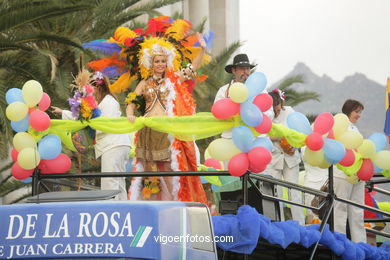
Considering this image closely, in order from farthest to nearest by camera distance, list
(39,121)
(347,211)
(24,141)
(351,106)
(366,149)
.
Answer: (351,106)
(347,211)
(366,149)
(24,141)
(39,121)

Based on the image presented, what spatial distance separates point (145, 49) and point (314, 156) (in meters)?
2.46

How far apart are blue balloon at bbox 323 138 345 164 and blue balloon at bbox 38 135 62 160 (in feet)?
9.51

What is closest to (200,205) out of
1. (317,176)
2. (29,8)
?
(317,176)

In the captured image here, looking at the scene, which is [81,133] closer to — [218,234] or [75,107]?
[75,107]

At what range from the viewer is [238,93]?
8.58m

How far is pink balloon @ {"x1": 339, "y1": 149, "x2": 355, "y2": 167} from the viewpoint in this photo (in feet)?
30.6

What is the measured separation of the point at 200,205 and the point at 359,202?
517 cm

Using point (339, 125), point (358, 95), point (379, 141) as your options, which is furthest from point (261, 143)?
point (358, 95)

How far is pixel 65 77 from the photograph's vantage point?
1577 cm

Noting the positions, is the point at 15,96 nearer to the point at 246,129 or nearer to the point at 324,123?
the point at 246,129

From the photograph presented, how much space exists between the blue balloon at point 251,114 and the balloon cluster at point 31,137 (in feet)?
6.93

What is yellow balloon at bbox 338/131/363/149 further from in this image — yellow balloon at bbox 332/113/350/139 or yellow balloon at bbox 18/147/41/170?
yellow balloon at bbox 18/147/41/170

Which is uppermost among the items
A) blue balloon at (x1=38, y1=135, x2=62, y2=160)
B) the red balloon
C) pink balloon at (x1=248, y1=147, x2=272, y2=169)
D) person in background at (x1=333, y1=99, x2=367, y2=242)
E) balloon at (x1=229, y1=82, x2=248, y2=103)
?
balloon at (x1=229, y1=82, x2=248, y2=103)

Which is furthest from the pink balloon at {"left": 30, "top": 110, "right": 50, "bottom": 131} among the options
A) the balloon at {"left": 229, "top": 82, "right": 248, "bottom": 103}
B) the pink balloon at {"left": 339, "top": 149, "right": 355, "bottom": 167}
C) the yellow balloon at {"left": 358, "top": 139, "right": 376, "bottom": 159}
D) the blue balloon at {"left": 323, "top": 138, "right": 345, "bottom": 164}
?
the yellow balloon at {"left": 358, "top": 139, "right": 376, "bottom": 159}
